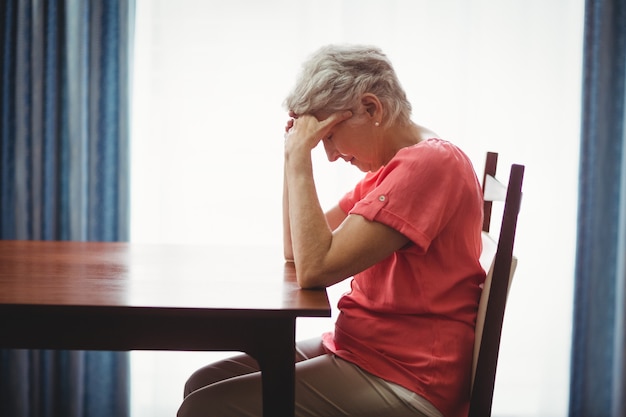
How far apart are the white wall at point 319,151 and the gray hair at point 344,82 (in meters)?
1.17

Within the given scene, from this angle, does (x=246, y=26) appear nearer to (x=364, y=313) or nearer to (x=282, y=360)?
(x=364, y=313)

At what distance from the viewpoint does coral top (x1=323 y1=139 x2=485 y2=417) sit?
4.05 ft

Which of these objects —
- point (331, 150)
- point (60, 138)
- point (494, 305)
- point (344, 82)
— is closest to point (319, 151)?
point (60, 138)

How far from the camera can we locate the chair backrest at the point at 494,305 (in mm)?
1162

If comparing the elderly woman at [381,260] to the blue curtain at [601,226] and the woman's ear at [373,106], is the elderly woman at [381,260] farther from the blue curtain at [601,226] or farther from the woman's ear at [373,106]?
the blue curtain at [601,226]

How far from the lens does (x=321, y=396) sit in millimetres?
1265

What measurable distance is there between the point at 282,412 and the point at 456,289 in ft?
1.41

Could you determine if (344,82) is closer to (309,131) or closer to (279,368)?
(309,131)

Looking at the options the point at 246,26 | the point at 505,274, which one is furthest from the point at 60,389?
the point at 505,274

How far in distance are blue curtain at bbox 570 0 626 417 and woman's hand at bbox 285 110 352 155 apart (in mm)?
1528

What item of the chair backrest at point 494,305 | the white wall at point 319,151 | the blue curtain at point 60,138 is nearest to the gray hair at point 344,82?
the chair backrest at point 494,305

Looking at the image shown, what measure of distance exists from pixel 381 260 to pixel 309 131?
32 cm

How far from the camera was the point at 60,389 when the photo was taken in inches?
103

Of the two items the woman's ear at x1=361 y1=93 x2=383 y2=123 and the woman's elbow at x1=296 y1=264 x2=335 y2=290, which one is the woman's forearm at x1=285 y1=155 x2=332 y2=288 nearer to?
the woman's elbow at x1=296 y1=264 x2=335 y2=290
